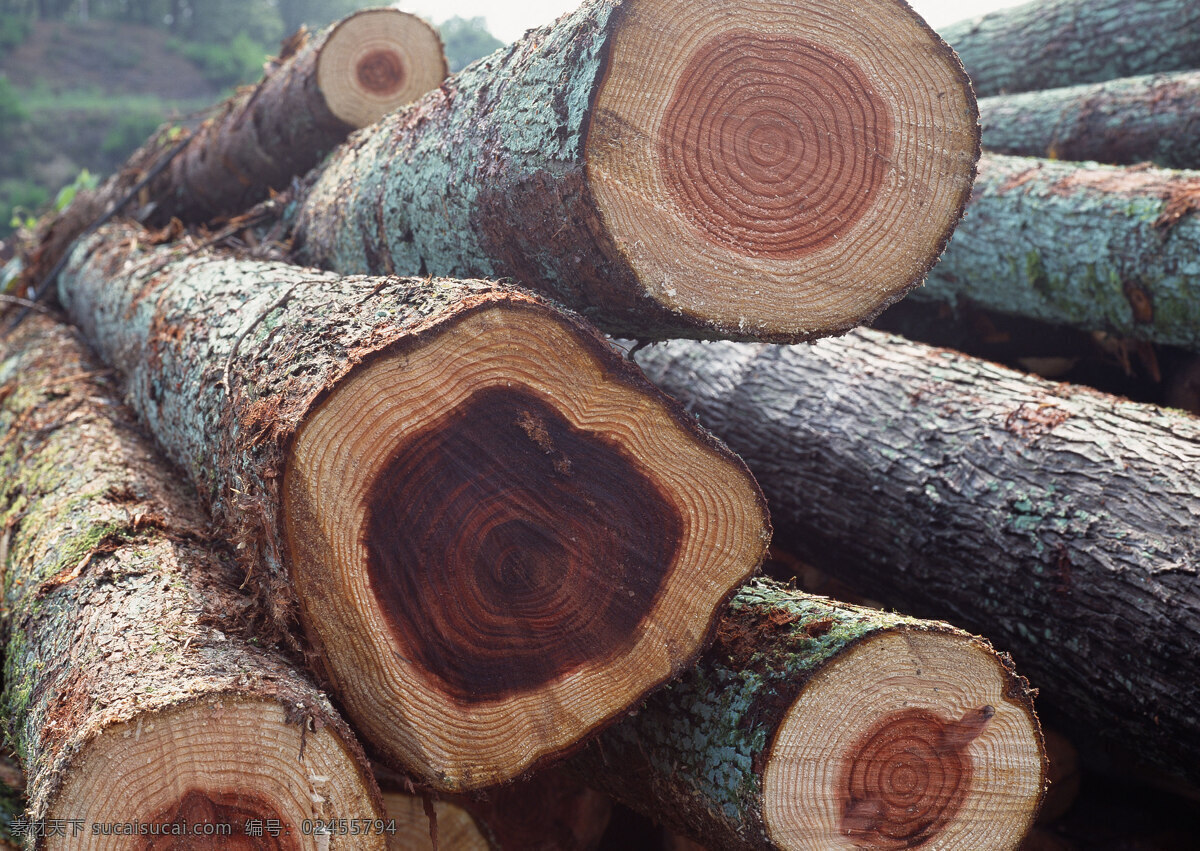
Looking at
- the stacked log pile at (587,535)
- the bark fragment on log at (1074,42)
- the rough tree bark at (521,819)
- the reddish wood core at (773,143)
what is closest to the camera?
the stacked log pile at (587,535)

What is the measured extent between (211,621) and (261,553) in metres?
0.15

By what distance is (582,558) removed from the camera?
140cm

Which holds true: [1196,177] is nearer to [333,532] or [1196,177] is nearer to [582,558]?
[582,558]

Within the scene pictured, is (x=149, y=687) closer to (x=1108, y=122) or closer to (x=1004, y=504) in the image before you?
(x=1004, y=504)

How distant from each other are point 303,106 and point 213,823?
2875 mm

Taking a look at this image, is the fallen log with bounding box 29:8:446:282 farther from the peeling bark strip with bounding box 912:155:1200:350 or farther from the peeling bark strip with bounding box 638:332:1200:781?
the peeling bark strip with bounding box 912:155:1200:350

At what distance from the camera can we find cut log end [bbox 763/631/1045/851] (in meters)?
1.41

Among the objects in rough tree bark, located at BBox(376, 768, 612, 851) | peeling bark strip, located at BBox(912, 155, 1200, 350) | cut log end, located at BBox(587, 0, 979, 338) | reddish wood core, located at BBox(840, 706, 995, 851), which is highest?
cut log end, located at BBox(587, 0, 979, 338)

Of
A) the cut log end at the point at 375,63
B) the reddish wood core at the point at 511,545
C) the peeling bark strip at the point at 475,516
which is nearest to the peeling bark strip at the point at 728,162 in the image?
the peeling bark strip at the point at 475,516

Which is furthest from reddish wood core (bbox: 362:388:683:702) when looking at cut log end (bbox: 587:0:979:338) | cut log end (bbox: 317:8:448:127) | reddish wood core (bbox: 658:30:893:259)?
cut log end (bbox: 317:8:448:127)

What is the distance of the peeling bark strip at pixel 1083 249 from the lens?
8.27 feet

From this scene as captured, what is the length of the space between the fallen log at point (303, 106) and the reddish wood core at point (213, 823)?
8.94ft

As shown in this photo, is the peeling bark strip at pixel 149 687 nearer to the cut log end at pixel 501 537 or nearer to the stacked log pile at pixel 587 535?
the stacked log pile at pixel 587 535

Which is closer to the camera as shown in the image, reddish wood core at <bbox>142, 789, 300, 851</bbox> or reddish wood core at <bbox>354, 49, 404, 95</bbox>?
reddish wood core at <bbox>142, 789, 300, 851</bbox>
